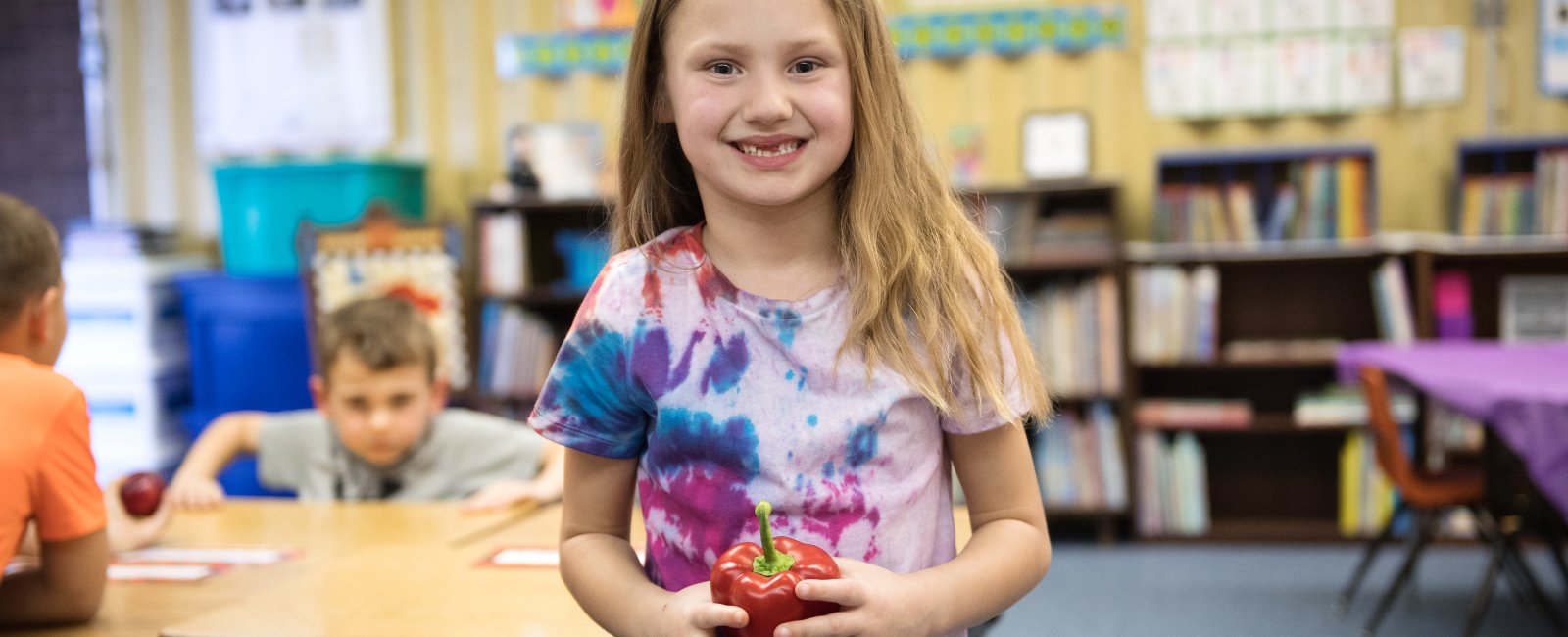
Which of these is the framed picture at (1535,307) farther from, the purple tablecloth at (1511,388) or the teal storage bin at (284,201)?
the teal storage bin at (284,201)

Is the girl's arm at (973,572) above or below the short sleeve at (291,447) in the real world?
above

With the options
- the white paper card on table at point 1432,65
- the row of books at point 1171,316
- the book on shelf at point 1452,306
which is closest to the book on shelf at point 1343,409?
the book on shelf at point 1452,306

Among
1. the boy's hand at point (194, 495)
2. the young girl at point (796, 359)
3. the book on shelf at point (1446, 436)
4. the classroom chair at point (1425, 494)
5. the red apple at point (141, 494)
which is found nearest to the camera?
the young girl at point (796, 359)

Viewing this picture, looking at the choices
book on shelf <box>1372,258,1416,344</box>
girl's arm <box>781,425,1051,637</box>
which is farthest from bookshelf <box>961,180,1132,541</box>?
girl's arm <box>781,425,1051,637</box>

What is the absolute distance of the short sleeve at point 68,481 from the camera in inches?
54.0

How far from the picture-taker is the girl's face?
0.93 metres

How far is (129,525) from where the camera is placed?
1910 mm

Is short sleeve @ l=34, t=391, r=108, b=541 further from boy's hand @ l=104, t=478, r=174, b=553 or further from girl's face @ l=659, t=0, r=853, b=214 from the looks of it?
girl's face @ l=659, t=0, r=853, b=214

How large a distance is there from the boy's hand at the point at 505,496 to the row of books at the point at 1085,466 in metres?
2.70

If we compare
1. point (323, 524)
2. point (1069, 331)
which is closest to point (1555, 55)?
point (1069, 331)

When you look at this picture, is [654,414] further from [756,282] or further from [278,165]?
[278,165]

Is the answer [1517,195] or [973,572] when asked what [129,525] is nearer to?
[973,572]

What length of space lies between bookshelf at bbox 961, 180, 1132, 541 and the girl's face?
141 inches

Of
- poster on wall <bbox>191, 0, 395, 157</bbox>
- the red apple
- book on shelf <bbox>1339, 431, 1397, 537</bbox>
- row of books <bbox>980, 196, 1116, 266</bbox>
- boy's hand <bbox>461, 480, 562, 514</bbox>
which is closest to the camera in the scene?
the red apple
